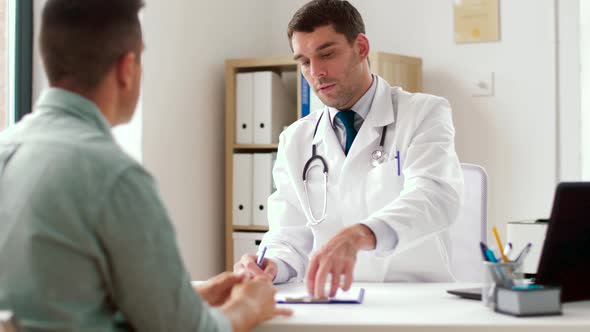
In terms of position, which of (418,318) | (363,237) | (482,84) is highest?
(482,84)

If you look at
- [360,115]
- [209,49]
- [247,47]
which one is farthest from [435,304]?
[247,47]

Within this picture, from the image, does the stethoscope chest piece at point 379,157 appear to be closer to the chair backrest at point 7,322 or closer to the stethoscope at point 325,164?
the stethoscope at point 325,164

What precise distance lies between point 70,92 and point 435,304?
0.75m

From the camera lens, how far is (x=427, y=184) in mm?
1867

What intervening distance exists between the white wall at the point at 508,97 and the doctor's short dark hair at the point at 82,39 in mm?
2594

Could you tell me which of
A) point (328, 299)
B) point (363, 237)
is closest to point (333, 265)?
point (328, 299)

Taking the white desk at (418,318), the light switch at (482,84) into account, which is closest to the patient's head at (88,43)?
the white desk at (418,318)

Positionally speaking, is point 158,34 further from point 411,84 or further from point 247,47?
point 411,84

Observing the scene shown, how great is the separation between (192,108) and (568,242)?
221cm

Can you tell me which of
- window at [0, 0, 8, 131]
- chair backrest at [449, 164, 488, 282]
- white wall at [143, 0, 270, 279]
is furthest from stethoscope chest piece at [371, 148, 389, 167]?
window at [0, 0, 8, 131]

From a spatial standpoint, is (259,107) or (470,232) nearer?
(470,232)

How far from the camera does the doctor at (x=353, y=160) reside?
76.7 inches

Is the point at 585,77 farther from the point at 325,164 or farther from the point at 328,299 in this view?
the point at 328,299

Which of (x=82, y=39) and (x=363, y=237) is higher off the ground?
(x=82, y=39)
